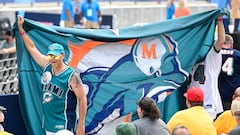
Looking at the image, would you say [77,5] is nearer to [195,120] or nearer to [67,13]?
[67,13]

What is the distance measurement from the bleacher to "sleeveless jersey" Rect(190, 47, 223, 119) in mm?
3675

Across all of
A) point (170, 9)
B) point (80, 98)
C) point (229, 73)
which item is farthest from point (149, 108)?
point (170, 9)

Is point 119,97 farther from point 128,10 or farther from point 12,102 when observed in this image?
point 128,10

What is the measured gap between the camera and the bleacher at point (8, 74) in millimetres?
14234

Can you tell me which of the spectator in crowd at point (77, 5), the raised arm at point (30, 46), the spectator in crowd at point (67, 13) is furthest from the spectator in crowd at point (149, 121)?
the spectator in crowd at point (77, 5)

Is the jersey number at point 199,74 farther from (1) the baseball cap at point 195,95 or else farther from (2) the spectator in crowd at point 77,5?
(2) the spectator in crowd at point 77,5

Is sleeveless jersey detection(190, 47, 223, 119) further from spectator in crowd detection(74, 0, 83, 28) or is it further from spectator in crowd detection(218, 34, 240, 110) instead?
spectator in crowd detection(74, 0, 83, 28)

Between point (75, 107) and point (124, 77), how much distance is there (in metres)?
1.22

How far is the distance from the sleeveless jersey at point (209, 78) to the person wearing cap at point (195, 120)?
65.8 inches

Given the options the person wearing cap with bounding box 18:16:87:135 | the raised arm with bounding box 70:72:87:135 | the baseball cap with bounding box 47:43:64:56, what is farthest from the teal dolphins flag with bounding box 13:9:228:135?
the raised arm with bounding box 70:72:87:135

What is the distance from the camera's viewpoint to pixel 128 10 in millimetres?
32125

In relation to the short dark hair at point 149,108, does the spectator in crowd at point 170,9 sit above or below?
below

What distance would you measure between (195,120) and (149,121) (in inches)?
27.1

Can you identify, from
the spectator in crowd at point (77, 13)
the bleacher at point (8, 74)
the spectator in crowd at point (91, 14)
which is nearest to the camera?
the bleacher at point (8, 74)
